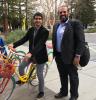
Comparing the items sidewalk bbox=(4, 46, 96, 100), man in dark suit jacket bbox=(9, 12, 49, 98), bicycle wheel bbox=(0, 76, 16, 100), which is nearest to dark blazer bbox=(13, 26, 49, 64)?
man in dark suit jacket bbox=(9, 12, 49, 98)

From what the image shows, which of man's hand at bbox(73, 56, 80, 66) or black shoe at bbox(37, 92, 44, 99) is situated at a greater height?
man's hand at bbox(73, 56, 80, 66)

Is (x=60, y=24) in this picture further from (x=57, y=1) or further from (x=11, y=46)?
(x=57, y=1)

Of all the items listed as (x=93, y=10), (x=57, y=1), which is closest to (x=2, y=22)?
(x=57, y=1)

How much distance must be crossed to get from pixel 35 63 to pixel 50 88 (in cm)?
113

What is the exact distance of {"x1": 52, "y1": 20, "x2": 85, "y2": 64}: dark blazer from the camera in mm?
4879

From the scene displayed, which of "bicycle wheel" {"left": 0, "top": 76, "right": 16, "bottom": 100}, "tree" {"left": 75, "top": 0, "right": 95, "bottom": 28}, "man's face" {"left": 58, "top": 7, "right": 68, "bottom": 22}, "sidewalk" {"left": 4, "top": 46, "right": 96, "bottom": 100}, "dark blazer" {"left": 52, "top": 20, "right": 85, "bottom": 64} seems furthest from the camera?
"tree" {"left": 75, "top": 0, "right": 95, "bottom": 28}

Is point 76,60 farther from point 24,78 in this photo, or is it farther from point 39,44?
point 24,78

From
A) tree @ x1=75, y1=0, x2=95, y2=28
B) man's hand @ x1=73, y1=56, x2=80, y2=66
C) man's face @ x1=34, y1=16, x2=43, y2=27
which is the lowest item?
tree @ x1=75, y1=0, x2=95, y2=28

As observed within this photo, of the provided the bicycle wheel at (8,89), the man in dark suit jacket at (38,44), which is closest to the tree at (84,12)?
the man in dark suit jacket at (38,44)

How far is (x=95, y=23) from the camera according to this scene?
59594 mm

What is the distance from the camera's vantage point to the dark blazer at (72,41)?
488cm

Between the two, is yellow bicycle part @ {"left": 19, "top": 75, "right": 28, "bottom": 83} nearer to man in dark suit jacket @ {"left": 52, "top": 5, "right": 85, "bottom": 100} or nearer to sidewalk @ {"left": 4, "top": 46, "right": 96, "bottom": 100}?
sidewalk @ {"left": 4, "top": 46, "right": 96, "bottom": 100}

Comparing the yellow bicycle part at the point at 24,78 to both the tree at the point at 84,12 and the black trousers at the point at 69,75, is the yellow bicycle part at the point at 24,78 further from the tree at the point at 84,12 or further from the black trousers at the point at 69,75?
the tree at the point at 84,12

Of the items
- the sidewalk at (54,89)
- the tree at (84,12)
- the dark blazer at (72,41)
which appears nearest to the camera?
the dark blazer at (72,41)
